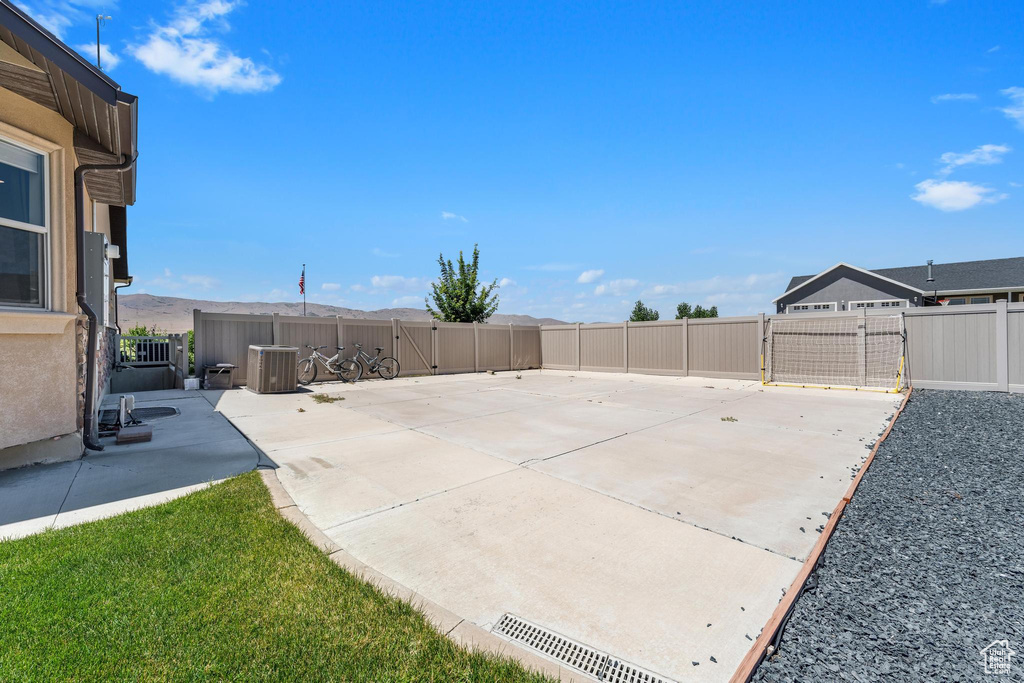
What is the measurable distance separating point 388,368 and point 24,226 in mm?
10762

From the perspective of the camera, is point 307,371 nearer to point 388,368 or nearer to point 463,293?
point 388,368

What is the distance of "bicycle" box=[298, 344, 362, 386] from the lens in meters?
13.0

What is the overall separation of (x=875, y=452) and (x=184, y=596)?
6.73 meters

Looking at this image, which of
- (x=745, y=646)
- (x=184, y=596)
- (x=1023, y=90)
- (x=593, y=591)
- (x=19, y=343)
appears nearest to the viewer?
(x=745, y=646)

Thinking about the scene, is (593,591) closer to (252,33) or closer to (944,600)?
(944,600)

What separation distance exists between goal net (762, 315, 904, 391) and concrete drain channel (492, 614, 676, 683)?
498 inches

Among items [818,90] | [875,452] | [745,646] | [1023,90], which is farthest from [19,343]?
[1023,90]

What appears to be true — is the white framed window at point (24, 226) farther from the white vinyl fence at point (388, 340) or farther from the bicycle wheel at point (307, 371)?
the bicycle wheel at point (307, 371)

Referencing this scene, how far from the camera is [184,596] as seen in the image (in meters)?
2.22

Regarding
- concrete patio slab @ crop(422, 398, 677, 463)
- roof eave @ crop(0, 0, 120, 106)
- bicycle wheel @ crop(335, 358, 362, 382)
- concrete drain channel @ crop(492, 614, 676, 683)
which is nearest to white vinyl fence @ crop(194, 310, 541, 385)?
bicycle wheel @ crop(335, 358, 362, 382)

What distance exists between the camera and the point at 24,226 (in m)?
4.37

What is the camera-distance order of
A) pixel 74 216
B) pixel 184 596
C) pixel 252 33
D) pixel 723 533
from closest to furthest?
1. pixel 184 596
2. pixel 723 533
3. pixel 74 216
4. pixel 252 33

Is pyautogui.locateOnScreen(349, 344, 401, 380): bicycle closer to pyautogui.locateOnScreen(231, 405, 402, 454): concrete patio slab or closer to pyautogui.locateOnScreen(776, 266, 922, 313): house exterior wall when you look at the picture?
pyautogui.locateOnScreen(231, 405, 402, 454): concrete patio slab

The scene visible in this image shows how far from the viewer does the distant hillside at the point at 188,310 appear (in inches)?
2534
